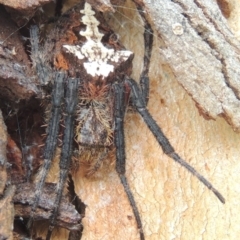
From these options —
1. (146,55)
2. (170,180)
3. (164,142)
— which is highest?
(146,55)

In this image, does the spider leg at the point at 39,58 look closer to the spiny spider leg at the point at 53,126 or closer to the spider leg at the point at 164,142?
the spiny spider leg at the point at 53,126

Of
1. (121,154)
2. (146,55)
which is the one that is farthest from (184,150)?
(146,55)

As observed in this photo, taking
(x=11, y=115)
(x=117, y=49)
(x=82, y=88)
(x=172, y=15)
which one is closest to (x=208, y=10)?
(x=172, y=15)

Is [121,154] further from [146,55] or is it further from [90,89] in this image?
[146,55]

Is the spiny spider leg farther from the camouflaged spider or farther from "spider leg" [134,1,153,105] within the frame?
"spider leg" [134,1,153,105]

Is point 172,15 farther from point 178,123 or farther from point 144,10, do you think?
point 178,123

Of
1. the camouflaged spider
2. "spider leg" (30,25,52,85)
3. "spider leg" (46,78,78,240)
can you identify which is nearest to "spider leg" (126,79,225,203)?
the camouflaged spider

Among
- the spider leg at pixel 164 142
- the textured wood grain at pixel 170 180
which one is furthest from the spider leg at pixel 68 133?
the spider leg at pixel 164 142

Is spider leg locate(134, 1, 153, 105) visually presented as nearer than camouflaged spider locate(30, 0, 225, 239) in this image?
No
